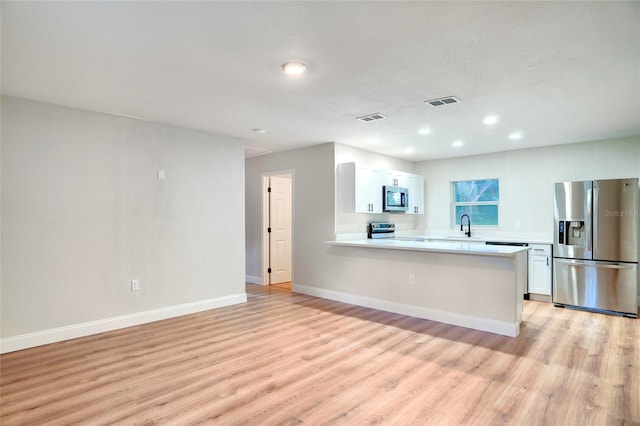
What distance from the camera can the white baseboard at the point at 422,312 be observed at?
12.6ft

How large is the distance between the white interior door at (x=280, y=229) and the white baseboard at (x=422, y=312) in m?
1.07

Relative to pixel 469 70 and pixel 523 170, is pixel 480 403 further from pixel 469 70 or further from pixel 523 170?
pixel 523 170

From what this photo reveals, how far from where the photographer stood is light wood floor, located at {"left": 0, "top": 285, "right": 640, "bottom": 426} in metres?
2.28

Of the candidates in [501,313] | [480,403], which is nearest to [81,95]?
[480,403]

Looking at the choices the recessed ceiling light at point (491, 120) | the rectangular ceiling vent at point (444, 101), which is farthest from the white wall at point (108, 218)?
the recessed ceiling light at point (491, 120)

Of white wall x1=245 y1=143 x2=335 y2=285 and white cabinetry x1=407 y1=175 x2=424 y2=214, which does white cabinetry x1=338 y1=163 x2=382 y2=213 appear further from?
white cabinetry x1=407 y1=175 x2=424 y2=214

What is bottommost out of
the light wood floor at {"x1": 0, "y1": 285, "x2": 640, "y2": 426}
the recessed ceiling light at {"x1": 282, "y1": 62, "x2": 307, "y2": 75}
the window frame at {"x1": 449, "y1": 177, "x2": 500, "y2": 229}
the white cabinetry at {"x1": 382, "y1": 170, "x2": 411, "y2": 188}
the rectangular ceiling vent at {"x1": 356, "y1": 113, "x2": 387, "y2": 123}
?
the light wood floor at {"x1": 0, "y1": 285, "x2": 640, "y2": 426}

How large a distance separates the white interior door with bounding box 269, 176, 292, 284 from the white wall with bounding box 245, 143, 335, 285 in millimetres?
242

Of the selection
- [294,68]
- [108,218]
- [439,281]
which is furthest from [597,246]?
[108,218]

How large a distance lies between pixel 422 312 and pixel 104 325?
372cm

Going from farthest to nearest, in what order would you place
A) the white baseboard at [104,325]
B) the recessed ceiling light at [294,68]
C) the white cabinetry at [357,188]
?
the white cabinetry at [357,188] → the white baseboard at [104,325] → the recessed ceiling light at [294,68]

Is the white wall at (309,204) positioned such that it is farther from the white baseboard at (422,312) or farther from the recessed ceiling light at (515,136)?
the recessed ceiling light at (515,136)

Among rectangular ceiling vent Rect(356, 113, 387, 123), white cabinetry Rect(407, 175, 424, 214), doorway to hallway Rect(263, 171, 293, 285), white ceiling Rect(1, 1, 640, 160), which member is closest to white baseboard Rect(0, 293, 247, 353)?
doorway to hallway Rect(263, 171, 293, 285)

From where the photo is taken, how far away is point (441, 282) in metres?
4.34
